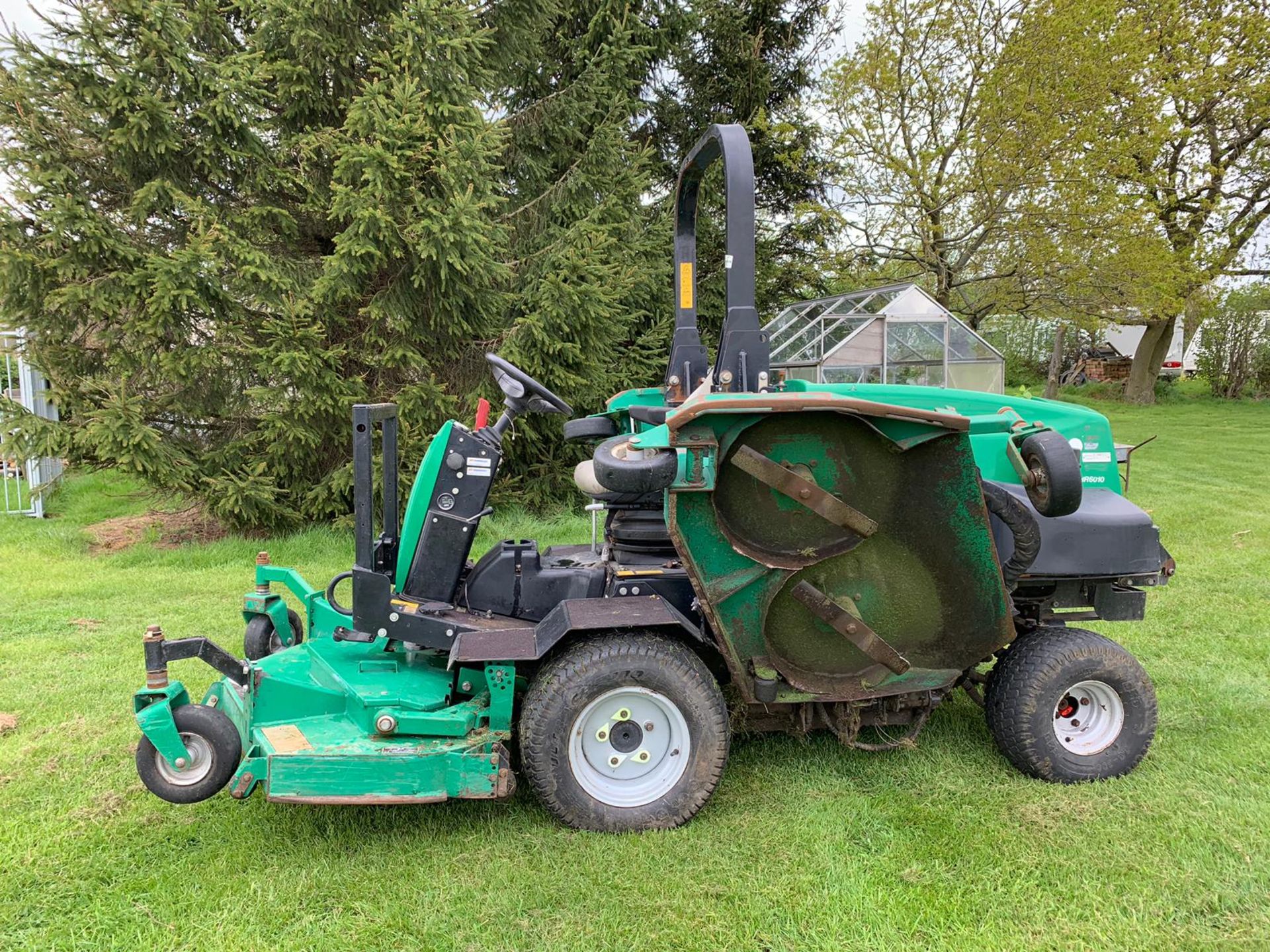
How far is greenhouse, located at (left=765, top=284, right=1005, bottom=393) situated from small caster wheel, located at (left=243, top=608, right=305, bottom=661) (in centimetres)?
854

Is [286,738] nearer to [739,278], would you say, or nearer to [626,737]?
[626,737]

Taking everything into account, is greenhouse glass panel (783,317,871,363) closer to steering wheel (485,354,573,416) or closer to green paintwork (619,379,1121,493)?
green paintwork (619,379,1121,493)

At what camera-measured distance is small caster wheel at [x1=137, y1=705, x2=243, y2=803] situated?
289 cm

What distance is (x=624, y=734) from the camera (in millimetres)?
3098

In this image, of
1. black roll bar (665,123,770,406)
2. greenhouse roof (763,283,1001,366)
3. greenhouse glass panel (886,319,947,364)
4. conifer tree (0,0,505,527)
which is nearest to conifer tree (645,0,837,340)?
greenhouse roof (763,283,1001,366)

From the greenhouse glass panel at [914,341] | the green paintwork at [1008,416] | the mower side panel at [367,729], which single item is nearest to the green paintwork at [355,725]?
the mower side panel at [367,729]

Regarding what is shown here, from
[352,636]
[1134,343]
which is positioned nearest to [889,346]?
[352,636]

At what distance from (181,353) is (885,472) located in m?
6.07

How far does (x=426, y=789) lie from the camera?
283 centimetres

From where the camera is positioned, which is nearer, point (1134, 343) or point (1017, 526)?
point (1017, 526)

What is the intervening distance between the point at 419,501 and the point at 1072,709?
285 centimetres

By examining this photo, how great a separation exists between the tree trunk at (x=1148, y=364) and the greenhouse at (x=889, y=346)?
45.0 feet

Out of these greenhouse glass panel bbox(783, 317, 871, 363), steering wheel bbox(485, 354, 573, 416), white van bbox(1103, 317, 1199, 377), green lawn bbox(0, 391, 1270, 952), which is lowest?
green lawn bbox(0, 391, 1270, 952)

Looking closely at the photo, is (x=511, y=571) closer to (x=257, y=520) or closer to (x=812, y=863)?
(x=812, y=863)
